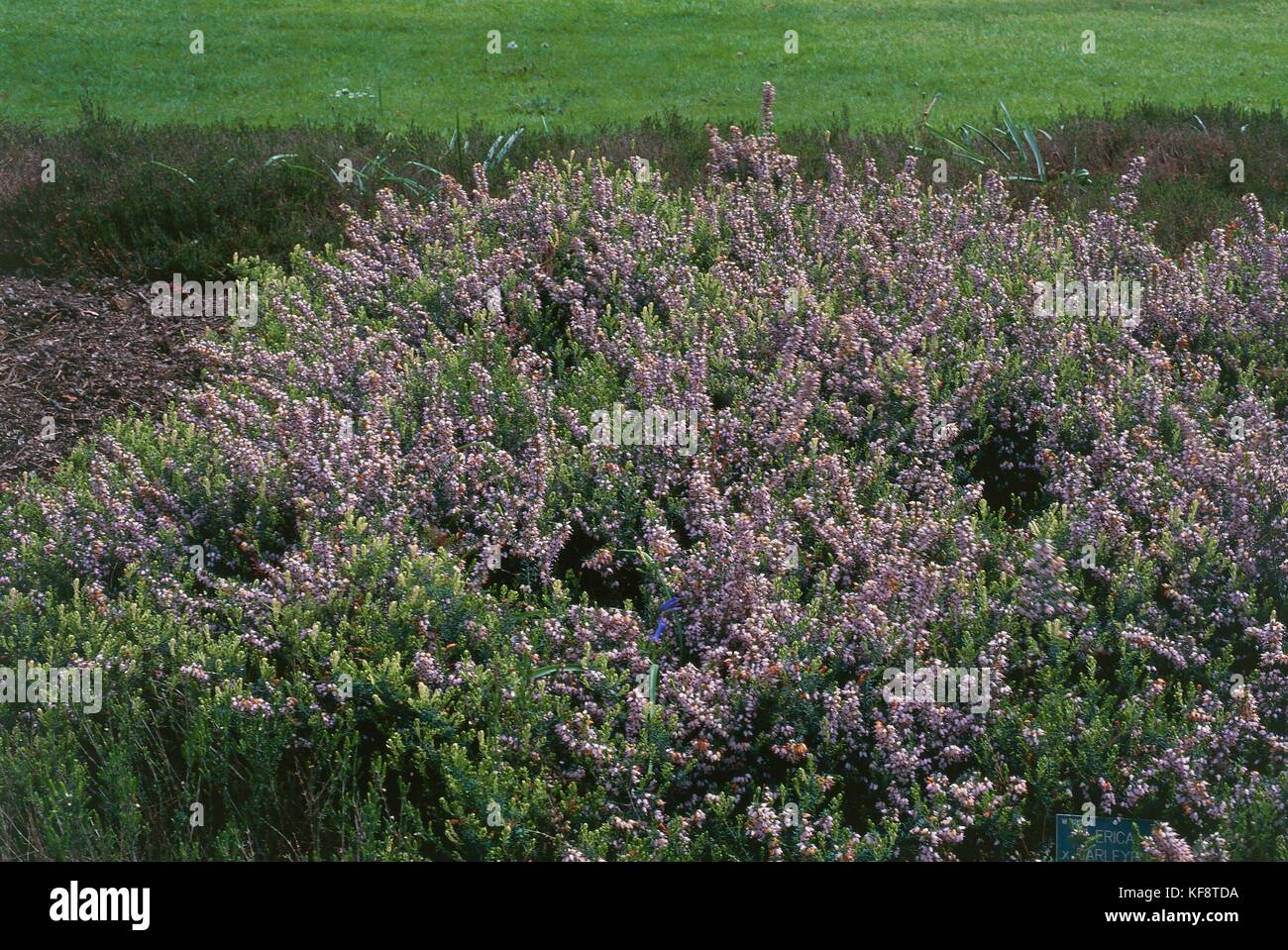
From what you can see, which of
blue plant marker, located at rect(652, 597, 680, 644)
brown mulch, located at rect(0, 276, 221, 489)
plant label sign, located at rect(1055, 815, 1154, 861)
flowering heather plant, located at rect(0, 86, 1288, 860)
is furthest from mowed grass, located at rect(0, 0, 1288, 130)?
plant label sign, located at rect(1055, 815, 1154, 861)

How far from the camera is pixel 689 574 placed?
427 centimetres

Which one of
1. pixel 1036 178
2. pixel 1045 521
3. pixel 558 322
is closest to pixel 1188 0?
pixel 1036 178

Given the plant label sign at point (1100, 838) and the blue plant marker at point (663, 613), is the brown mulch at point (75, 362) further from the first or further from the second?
the plant label sign at point (1100, 838)

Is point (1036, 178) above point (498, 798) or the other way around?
above

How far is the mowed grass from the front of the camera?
1366 centimetres

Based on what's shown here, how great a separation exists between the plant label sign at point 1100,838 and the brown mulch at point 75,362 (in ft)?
15.3

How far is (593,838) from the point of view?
338 cm

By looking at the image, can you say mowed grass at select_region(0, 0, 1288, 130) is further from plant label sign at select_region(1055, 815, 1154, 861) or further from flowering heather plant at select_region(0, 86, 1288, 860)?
plant label sign at select_region(1055, 815, 1154, 861)

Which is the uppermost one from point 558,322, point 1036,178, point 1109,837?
point 1036,178

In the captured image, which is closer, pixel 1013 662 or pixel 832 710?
pixel 832 710

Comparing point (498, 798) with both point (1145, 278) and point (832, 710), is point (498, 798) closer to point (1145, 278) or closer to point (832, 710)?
point (832, 710)

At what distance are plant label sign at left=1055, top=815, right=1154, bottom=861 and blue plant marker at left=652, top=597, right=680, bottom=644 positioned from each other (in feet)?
4.23

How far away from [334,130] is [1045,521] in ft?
25.4
